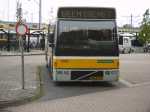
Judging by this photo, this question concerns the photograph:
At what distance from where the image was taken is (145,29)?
262ft

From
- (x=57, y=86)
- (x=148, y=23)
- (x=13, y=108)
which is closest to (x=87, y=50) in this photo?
(x=57, y=86)

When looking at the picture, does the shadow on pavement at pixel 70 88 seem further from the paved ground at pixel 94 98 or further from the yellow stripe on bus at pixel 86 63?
the yellow stripe on bus at pixel 86 63

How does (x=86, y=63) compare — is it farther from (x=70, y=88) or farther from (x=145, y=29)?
(x=145, y=29)

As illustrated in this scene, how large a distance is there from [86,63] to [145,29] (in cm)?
6390

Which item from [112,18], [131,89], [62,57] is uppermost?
[112,18]

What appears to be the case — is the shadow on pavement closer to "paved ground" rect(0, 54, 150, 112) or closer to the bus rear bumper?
"paved ground" rect(0, 54, 150, 112)

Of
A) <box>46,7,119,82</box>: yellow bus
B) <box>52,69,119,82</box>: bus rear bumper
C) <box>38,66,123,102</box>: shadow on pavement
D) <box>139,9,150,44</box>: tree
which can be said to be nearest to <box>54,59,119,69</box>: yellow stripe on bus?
<box>46,7,119,82</box>: yellow bus

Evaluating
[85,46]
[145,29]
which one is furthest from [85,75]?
[145,29]

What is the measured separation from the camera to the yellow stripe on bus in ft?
56.1

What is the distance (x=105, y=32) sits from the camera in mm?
17375

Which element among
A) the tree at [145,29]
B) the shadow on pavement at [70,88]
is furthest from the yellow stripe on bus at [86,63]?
the tree at [145,29]

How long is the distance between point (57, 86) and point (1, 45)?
41.3m

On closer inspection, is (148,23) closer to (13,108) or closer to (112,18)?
(112,18)

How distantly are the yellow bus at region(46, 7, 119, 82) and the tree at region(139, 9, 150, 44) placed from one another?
60.2 meters
